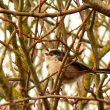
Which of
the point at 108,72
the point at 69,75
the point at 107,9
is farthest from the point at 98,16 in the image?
the point at 107,9

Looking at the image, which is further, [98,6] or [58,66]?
[58,66]

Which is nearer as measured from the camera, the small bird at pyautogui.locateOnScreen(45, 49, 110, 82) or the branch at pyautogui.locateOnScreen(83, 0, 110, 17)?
the branch at pyautogui.locateOnScreen(83, 0, 110, 17)

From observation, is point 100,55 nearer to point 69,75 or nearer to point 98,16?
point 69,75

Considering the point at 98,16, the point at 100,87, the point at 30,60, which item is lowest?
the point at 100,87

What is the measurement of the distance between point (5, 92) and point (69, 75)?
113 cm

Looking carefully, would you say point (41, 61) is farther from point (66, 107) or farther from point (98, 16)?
point (98, 16)

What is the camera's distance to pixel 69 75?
432cm

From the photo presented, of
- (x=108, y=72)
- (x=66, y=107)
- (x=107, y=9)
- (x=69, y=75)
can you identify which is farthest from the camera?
(x=66, y=107)

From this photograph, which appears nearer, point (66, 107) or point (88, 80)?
point (88, 80)

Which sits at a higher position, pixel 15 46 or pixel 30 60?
pixel 15 46

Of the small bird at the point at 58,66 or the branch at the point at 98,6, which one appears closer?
the branch at the point at 98,6

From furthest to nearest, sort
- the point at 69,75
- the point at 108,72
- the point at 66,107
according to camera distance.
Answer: the point at 66,107
the point at 69,75
the point at 108,72

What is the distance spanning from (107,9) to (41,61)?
3.35 metres

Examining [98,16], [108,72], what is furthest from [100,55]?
[98,16]
